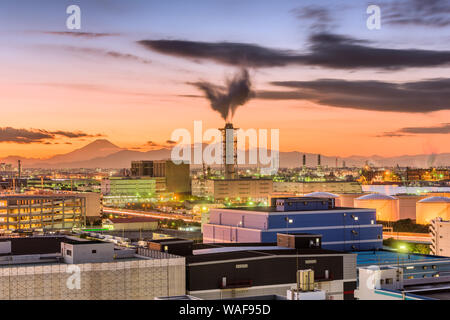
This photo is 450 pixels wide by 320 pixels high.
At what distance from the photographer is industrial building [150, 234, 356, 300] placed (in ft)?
75.3

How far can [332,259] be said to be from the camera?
26.3m

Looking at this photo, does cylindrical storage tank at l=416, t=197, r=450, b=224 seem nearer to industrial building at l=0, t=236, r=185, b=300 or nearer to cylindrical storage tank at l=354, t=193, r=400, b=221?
cylindrical storage tank at l=354, t=193, r=400, b=221

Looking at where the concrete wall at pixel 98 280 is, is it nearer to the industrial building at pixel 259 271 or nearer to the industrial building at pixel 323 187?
the industrial building at pixel 259 271

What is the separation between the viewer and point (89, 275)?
66.5 ft

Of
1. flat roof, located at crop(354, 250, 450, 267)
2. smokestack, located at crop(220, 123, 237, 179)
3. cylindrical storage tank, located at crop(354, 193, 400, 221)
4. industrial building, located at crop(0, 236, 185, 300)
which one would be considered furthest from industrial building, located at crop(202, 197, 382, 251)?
smokestack, located at crop(220, 123, 237, 179)

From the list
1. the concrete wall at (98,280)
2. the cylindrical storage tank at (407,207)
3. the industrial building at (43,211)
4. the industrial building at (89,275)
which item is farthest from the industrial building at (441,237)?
the industrial building at (43,211)

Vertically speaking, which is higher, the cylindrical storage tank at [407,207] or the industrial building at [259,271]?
the industrial building at [259,271]

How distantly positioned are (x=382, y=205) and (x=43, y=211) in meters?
41.3

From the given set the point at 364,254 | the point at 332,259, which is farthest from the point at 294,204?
the point at 332,259

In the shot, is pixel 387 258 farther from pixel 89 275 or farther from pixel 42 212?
pixel 42 212

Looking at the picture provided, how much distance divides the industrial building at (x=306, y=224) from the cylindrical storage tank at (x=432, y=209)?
2957cm

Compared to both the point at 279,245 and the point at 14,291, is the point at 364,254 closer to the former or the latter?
the point at 279,245

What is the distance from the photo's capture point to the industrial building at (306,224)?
40.3 meters

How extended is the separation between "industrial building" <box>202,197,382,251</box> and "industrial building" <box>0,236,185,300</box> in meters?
17.6
